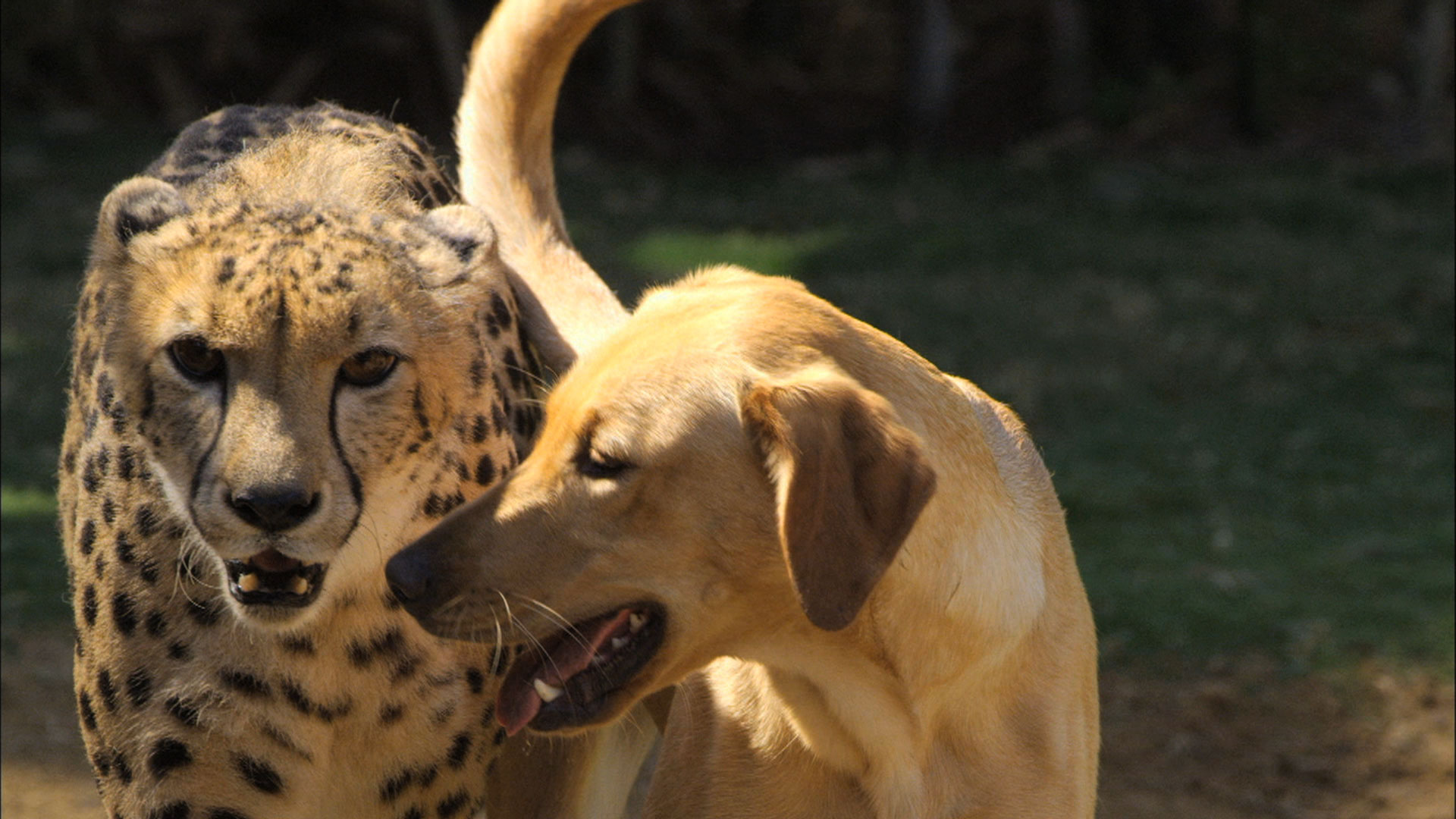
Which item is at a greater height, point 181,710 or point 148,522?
point 148,522

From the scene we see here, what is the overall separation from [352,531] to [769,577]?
0.69m

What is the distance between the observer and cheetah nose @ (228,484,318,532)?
2.55 m

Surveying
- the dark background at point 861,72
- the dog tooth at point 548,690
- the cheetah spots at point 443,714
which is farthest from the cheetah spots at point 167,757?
the dark background at point 861,72

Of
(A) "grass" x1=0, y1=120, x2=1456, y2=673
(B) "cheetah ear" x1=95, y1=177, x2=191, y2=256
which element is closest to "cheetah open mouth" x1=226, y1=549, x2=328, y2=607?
(B) "cheetah ear" x1=95, y1=177, x2=191, y2=256

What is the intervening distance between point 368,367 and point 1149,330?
6.29 m

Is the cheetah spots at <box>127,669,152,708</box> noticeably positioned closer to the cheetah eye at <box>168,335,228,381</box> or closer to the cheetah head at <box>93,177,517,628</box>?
the cheetah head at <box>93,177,517,628</box>

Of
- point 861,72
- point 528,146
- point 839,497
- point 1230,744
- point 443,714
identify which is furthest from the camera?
point 861,72

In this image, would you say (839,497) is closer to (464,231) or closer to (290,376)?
(290,376)

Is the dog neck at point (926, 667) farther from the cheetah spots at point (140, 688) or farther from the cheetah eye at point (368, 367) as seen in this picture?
the cheetah spots at point (140, 688)

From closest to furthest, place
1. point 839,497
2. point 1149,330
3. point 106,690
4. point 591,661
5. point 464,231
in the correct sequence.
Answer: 1. point 839,497
2. point 591,661
3. point 106,690
4. point 464,231
5. point 1149,330

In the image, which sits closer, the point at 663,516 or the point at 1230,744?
the point at 663,516

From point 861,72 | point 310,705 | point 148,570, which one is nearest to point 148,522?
point 148,570

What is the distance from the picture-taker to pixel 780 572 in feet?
8.68

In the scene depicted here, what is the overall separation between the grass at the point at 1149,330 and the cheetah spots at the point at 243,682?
2.78 metres
